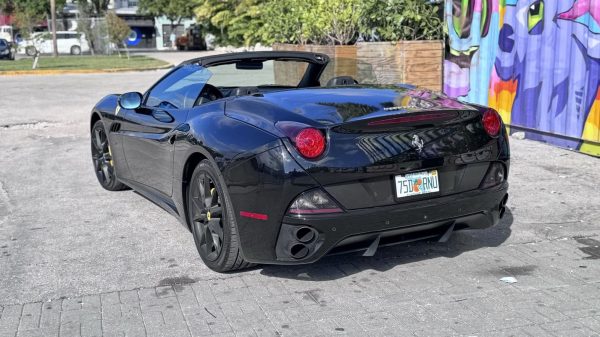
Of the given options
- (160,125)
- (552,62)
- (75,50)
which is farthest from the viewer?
(75,50)

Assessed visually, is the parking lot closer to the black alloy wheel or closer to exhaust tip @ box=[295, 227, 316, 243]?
the black alloy wheel

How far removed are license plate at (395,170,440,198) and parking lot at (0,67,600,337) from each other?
2.03 feet

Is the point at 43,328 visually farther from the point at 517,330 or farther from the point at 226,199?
the point at 517,330

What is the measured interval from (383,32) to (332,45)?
1761mm

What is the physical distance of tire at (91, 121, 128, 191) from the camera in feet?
24.0

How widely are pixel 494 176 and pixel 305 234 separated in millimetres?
1467

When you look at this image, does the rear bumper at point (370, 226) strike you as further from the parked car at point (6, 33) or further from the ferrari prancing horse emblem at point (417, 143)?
the parked car at point (6, 33)

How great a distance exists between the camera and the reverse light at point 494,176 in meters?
4.71

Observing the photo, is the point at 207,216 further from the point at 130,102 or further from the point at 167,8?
the point at 167,8

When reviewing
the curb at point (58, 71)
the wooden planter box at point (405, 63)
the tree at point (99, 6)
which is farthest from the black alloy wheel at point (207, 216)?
the tree at point (99, 6)

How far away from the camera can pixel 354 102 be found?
15.4 feet

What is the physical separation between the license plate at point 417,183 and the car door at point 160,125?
1.78 m

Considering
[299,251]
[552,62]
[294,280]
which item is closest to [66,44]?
[552,62]

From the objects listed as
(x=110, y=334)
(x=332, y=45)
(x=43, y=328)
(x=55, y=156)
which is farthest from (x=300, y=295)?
(x=332, y=45)
